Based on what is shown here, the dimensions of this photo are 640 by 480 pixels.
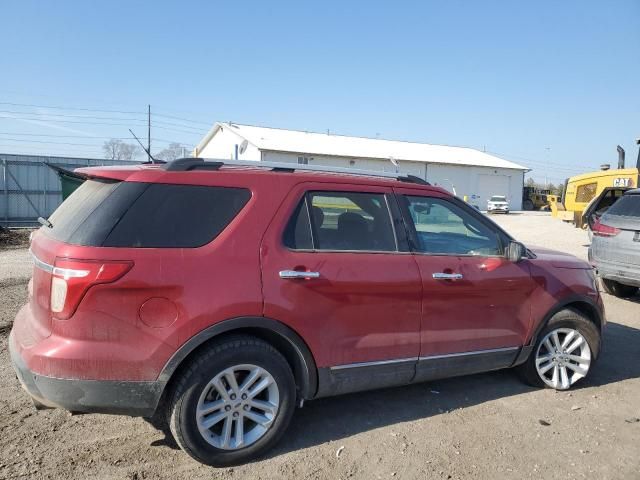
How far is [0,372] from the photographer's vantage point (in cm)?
451

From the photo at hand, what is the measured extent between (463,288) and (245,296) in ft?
5.69

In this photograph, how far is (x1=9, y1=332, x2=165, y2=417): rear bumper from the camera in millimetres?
2883

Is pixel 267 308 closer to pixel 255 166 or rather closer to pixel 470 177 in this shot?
pixel 255 166

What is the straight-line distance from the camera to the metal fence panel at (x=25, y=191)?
17.9 m

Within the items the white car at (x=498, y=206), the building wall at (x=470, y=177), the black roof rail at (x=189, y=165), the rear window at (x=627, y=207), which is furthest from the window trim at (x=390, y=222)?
the white car at (x=498, y=206)

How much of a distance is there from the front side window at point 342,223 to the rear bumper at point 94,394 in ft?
4.06

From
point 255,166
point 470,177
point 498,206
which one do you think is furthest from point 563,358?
point 470,177

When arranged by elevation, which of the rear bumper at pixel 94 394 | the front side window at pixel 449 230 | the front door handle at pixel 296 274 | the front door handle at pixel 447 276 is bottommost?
the rear bumper at pixel 94 394

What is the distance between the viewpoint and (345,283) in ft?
11.3

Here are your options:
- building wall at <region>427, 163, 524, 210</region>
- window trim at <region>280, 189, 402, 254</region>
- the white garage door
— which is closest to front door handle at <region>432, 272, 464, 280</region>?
window trim at <region>280, 189, 402, 254</region>

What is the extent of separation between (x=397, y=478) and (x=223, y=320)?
1.42 metres

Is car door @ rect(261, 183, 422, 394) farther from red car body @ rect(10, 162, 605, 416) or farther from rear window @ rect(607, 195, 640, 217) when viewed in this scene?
rear window @ rect(607, 195, 640, 217)

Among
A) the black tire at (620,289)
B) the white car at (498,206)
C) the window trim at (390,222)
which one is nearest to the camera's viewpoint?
the window trim at (390,222)

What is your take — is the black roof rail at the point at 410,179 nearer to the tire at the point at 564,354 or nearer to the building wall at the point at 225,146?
the tire at the point at 564,354
